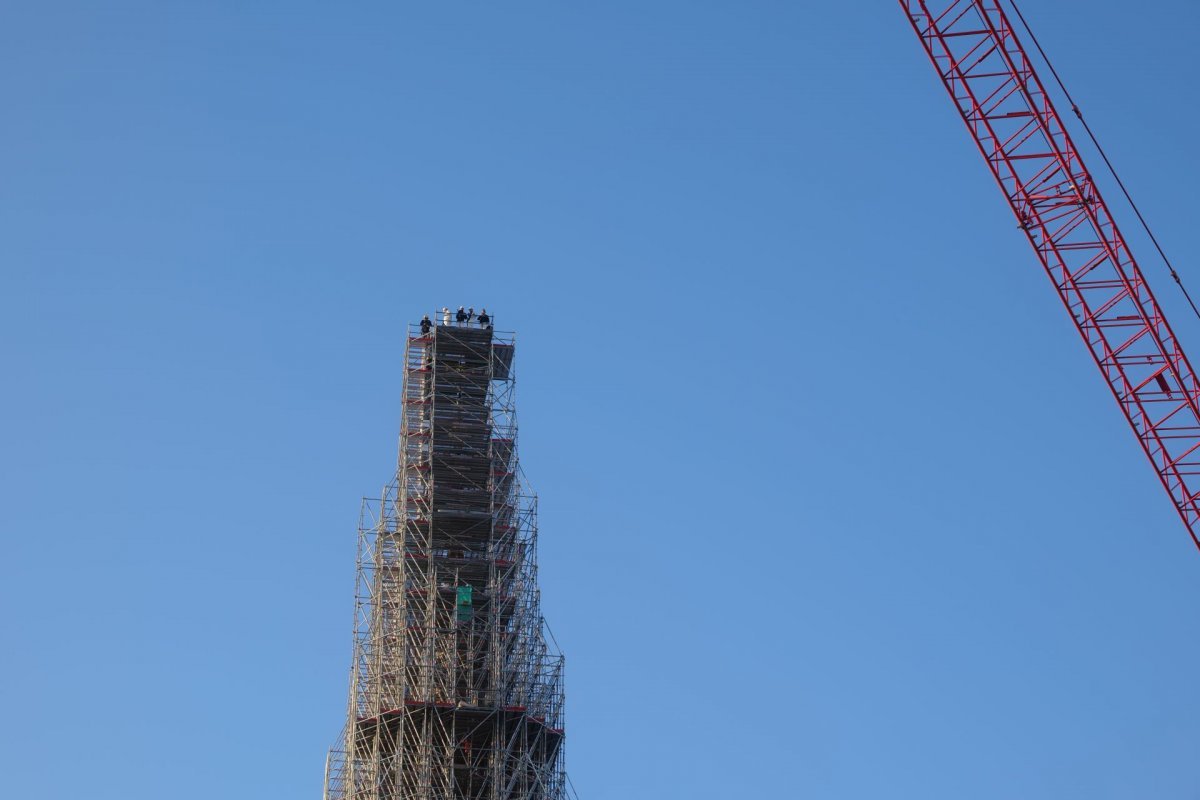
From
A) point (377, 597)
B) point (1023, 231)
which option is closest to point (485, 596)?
point (377, 597)

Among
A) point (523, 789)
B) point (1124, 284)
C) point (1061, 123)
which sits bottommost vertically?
point (523, 789)

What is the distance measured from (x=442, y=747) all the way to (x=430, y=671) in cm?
495

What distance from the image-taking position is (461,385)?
181m

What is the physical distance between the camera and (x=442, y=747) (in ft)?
536

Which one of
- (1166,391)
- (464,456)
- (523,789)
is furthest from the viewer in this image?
(464,456)

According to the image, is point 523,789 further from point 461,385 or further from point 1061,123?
point 1061,123

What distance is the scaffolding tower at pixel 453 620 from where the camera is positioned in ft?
535

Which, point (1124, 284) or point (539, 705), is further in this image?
point (539, 705)

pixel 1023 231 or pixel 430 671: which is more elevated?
pixel 1023 231

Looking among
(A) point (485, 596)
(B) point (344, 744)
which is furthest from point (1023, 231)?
(B) point (344, 744)

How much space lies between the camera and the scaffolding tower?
16312cm

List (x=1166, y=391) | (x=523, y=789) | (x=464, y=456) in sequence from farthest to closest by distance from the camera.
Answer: (x=464, y=456), (x=523, y=789), (x=1166, y=391)

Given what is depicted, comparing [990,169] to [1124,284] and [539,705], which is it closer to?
[1124,284]

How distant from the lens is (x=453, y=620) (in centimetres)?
16800
